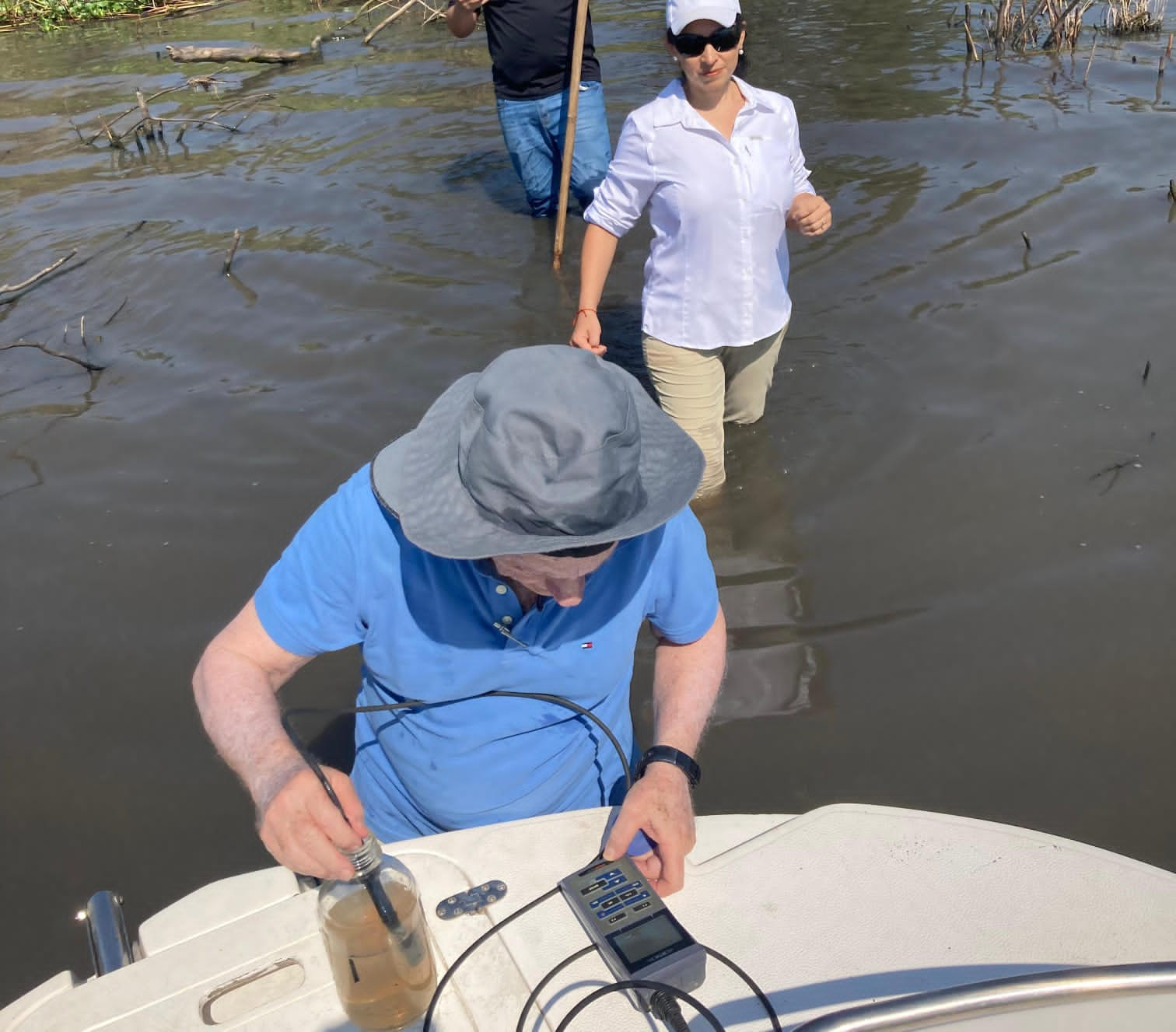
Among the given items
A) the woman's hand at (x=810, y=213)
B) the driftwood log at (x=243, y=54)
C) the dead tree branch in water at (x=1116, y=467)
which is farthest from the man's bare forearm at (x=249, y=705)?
the driftwood log at (x=243, y=54)

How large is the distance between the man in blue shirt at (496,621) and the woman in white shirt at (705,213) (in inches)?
76.7

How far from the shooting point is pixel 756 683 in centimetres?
365

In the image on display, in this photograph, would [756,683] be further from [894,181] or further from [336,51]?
[336,51]

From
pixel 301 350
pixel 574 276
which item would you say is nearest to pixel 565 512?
pixel 301 350

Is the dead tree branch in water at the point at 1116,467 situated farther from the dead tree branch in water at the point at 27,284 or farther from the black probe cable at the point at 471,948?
the dead tree branch in water at the point at 27,284

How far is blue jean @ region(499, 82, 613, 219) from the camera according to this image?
6715 mm

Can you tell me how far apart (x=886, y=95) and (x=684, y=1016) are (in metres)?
9.59

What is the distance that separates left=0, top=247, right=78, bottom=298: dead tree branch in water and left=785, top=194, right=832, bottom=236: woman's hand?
498cm

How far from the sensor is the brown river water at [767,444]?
3.29 meters

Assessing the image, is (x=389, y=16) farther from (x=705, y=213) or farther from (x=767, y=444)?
(x=705, y=213)

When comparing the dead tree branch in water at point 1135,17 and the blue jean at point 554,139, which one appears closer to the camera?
the blue jean at point 554,139

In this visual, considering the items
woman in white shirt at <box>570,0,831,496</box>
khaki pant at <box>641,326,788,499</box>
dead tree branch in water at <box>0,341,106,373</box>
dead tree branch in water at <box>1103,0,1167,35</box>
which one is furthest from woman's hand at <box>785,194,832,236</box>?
dead tree branch in water at <box>1103,0,1167,35</box>

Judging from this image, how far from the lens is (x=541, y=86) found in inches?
262

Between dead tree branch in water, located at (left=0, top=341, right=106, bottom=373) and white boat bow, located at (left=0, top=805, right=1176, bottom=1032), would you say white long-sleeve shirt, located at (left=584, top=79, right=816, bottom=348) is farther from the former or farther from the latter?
dead tree branch in water, located at (left=0, top=341, right=106, bottom=373)
